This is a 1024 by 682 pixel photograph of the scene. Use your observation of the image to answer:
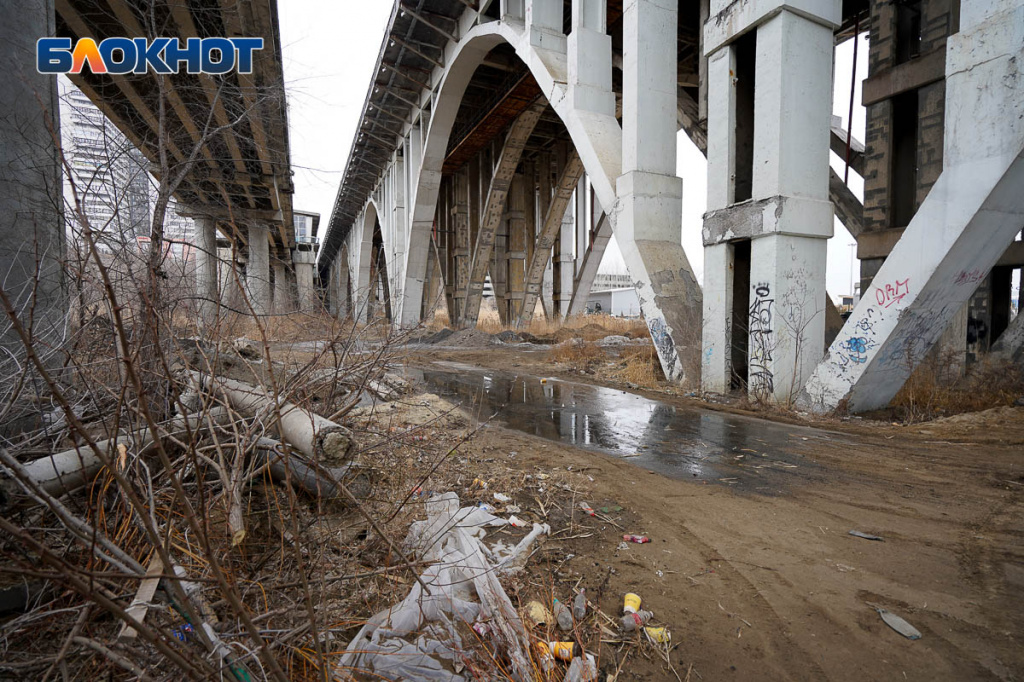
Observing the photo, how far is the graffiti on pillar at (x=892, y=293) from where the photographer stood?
5.17 meters

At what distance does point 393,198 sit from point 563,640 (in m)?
23.0

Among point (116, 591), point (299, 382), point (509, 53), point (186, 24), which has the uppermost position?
point (509, 53)

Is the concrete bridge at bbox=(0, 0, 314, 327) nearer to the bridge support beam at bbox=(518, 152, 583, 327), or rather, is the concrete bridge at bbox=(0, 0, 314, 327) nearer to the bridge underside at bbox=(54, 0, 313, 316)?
the bridge underside at bbox=(54, 0, 313, 316)

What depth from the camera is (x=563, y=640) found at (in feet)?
6.27

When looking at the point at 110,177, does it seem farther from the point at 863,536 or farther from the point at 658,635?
the point at 863,536

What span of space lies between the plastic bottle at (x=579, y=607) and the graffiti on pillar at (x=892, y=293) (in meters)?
5.28

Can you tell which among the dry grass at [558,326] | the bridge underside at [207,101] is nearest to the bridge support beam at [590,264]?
the dry grass at [558,326]

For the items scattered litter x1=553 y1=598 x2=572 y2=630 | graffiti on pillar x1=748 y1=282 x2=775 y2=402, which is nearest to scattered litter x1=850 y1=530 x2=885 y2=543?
scattered litter x1=553 y1=598 x2=572 y2=630

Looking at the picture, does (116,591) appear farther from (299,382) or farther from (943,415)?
(943,415)

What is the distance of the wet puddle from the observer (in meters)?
3.90

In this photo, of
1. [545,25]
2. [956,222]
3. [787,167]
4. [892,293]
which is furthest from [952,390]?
[545,25]

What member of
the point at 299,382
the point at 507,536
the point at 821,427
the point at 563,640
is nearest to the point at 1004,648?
the point at 563,640

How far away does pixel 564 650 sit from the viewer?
179cm

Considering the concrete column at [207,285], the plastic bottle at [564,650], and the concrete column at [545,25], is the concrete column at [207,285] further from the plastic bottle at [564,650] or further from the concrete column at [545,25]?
the concrete column at [545,25]
